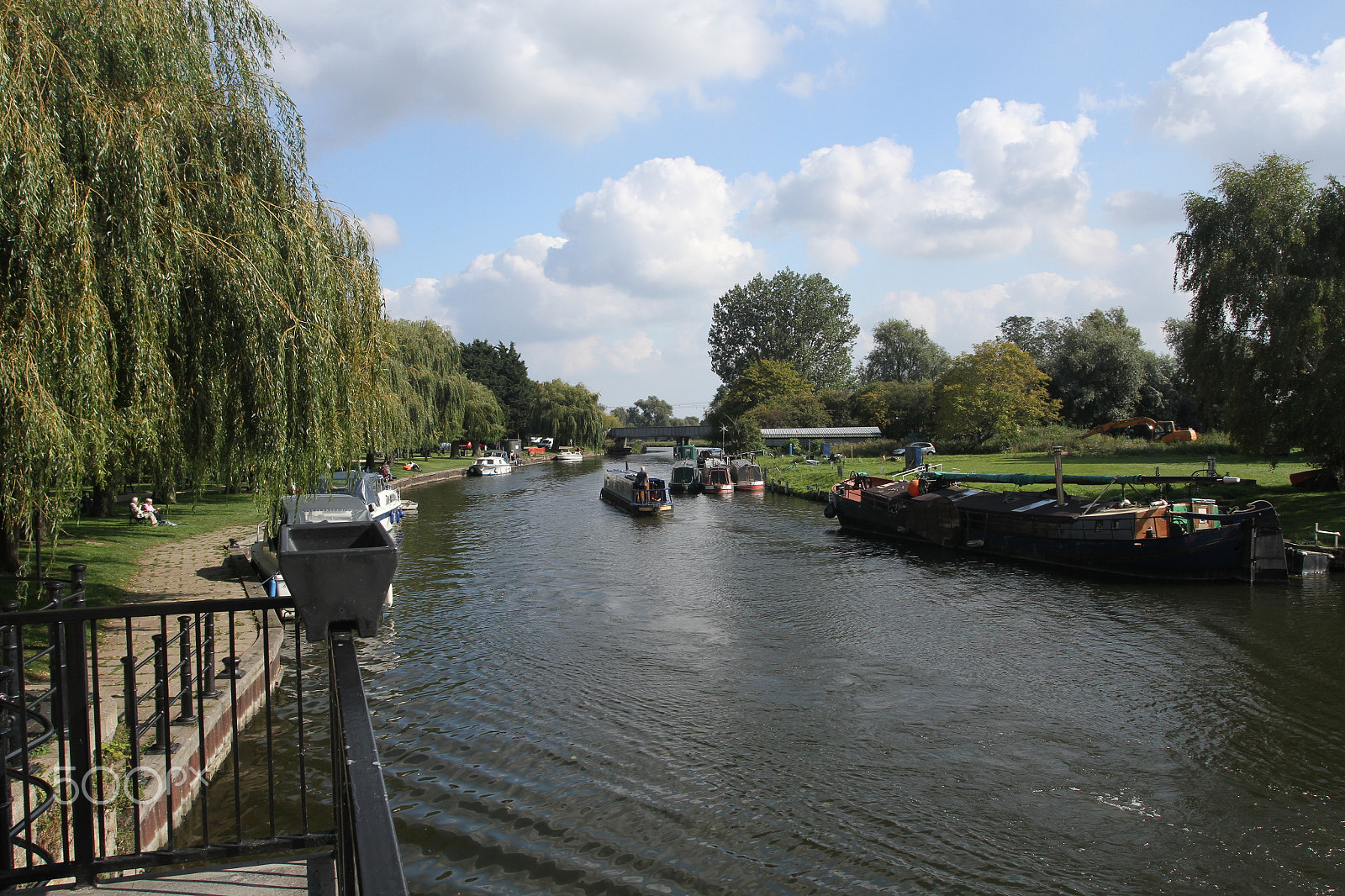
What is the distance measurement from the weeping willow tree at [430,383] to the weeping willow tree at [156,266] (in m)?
32.2

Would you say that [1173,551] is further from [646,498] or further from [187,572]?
[187,572]

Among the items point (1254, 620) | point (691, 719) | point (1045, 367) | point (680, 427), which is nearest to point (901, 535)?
point (1254, 620)

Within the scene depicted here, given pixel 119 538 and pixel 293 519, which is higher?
pixel 293 519

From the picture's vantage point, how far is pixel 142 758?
669 centimetres

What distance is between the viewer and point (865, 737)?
10.3 meters

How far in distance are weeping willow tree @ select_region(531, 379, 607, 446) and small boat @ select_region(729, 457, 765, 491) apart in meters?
38.5

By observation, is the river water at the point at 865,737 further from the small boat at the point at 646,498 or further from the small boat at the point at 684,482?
the small boat at the point at 684,482

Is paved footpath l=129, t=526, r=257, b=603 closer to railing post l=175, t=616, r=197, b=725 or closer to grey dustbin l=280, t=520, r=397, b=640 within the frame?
railing post l=175, t=616, r=197, b=725

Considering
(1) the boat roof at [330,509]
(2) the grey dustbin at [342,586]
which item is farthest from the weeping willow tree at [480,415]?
(2) the grey dustbin at [342,586]

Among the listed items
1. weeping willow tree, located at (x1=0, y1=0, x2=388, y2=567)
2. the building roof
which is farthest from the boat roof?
the building roof

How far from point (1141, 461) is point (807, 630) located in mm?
35123

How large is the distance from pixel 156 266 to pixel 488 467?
5248 cm

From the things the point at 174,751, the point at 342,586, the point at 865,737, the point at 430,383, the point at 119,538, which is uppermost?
the point at 430,383

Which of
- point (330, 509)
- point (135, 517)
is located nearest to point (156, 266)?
point (330, 509)
